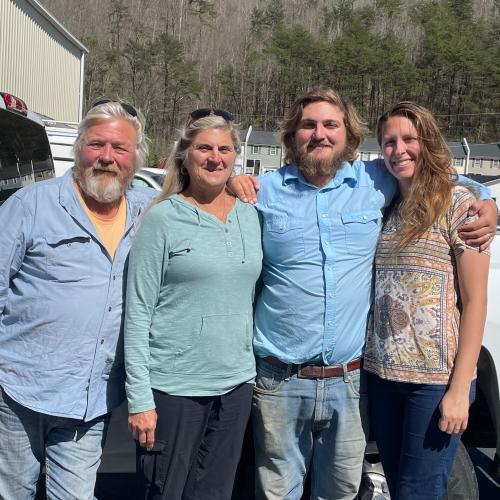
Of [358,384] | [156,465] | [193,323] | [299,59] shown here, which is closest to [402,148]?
[358,384]

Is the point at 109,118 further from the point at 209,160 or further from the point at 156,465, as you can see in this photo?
the point at 156,465

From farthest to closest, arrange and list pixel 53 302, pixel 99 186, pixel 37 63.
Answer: pixel 37 63 < pixel 99 186 < pixel 53 302

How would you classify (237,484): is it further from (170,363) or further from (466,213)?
(466,213)

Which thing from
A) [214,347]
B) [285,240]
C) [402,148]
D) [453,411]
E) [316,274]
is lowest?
[453,411]

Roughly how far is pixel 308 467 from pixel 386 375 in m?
0.62

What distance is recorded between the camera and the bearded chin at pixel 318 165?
2695 millimetres

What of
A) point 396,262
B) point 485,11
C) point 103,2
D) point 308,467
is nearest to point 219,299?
point 396,262

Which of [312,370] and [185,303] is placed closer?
[185,303]

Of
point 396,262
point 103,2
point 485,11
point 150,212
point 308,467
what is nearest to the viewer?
point 150,212

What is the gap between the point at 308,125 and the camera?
2.75 meters

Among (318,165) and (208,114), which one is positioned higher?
(208,114)

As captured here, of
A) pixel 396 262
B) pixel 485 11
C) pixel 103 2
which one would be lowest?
pixel 396 262

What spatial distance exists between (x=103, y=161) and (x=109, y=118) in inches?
7.1

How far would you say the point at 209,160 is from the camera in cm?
253
